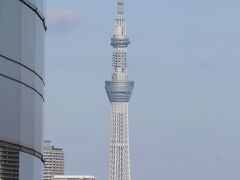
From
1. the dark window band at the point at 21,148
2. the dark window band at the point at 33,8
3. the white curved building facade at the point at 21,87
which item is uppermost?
the dark window band at the point at 33,8

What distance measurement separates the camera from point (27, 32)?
A: 26094 millimetres

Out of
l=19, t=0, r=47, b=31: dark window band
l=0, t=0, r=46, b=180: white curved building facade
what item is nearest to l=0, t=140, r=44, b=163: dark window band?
l=0, t=0, r=46, b=180: white curved building facade

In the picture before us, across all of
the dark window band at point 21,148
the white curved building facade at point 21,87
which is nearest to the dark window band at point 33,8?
the white curved building facade at point 21,87

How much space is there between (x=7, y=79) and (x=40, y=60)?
2.55m

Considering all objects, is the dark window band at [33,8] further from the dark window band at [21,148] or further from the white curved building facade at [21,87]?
the dark window band at [21,148]

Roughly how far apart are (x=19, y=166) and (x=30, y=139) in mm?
1027

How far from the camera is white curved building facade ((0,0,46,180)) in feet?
81.1

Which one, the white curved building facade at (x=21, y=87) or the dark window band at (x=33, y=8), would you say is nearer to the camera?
the white curved building facade at (x=21, y=87)

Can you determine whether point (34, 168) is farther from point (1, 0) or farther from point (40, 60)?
point (1, 0)

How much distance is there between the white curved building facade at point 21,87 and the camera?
24.7 meters

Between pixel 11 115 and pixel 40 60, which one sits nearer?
pixel 11 115

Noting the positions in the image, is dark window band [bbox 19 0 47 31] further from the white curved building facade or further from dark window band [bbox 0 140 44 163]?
dark window band [bbox 0 140 44 163]

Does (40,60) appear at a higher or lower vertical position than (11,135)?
higher

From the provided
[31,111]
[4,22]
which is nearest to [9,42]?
[4,22]
